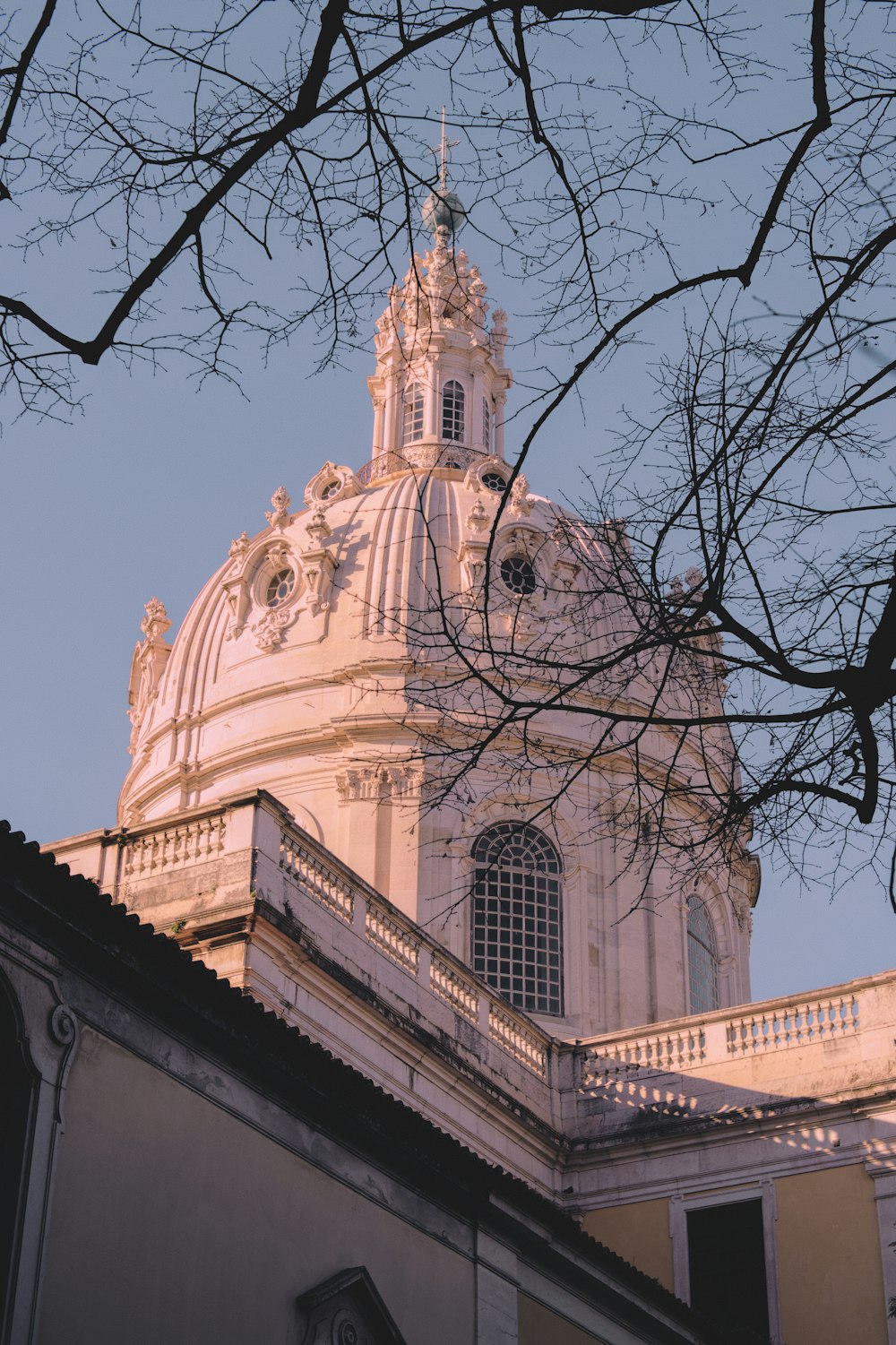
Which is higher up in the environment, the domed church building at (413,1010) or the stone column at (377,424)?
the stone column at (377,424)

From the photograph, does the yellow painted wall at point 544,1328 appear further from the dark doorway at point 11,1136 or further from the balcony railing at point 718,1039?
the balcony railing at point 718,1039

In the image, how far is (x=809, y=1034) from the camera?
2670 cm

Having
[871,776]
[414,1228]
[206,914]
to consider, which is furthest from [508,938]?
[871,776]

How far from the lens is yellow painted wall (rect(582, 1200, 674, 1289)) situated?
2572 centimetres

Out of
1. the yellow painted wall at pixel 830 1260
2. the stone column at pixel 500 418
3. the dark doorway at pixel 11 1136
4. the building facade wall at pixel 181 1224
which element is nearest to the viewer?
the dark doorway at pixel 11 1136

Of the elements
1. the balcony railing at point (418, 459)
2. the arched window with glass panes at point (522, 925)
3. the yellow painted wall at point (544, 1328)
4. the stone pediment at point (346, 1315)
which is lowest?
the stone pediment at point (346, 1315)

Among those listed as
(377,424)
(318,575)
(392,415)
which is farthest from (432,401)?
(318,575)

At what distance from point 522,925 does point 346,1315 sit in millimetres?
20473

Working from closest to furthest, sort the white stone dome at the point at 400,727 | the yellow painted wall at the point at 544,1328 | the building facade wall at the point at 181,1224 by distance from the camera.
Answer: the building facade wall at the point at 181,1224, the yellow painted wall at the point at 544,1328, the white stone dome at the point at 400,727

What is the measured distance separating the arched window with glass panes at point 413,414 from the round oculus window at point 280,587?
826cm

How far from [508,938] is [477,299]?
64.5 ft

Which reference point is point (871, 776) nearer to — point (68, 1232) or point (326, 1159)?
point (68, 1232)

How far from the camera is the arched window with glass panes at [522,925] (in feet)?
113

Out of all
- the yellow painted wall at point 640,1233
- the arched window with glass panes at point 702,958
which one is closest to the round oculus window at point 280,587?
the arched window with glass panes at point 702,958
